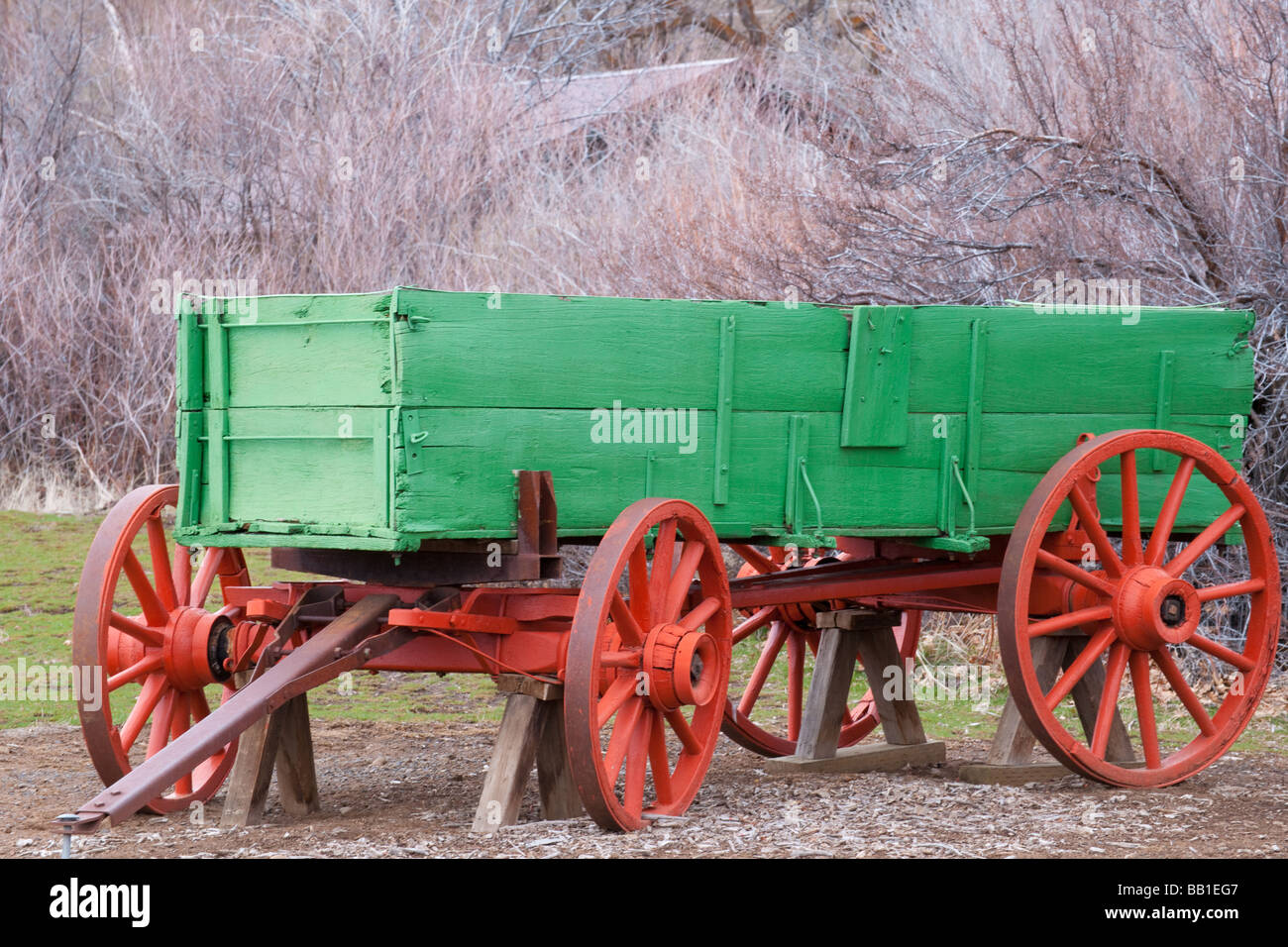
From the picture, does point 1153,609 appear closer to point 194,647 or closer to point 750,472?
point 750,472

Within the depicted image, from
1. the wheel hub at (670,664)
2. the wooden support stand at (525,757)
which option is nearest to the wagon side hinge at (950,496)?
the wheel hub at (670,664)

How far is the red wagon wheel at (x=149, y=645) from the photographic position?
5.04 metres

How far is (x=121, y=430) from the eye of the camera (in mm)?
14898

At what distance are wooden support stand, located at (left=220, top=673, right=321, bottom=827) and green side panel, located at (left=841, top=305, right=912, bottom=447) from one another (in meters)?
2.16

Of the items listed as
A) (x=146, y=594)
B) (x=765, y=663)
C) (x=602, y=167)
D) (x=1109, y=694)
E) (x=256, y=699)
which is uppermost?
(x=602, y=167)

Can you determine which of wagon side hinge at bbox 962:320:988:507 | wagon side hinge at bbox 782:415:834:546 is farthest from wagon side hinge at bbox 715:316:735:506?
wagon side hinge at bbox 962:320:988:507

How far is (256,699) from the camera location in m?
4.50

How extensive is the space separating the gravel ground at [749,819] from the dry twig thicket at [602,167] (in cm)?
169

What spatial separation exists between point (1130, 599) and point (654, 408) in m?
1.95

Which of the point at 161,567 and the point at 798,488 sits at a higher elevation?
the point at 798,488

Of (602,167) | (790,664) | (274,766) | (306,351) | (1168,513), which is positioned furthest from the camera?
(602,167)

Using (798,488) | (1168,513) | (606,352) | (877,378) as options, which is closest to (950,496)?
(877,378)

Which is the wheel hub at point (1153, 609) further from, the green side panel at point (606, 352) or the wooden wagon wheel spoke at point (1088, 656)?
the green side panel at point (606, 352)

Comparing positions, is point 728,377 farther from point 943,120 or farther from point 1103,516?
point 943,120
